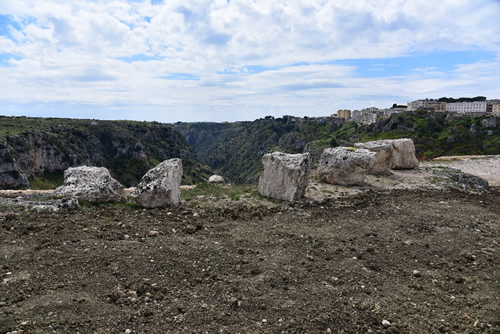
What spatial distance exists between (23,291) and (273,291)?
17.3 ft

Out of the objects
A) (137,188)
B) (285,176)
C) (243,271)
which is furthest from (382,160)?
(243,271)

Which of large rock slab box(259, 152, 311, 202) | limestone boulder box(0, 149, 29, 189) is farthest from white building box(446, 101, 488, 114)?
limestone boulder box(0, 149, 29, 189)

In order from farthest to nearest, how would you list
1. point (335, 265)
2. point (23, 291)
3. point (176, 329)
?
point (335, 265) < point (23, 291) < point (176, 329)

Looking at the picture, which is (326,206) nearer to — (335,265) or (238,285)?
(335,265)

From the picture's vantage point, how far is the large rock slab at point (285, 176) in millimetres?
15766

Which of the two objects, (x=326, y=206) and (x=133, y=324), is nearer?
(x=133, y=324)

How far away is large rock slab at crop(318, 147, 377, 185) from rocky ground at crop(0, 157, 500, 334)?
5615 mm

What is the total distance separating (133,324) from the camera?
19.9 ft

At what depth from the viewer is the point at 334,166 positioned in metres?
19.4

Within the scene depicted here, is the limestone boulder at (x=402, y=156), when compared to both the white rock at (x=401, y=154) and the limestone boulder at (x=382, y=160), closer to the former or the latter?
the white rock at (x=401, y=154)

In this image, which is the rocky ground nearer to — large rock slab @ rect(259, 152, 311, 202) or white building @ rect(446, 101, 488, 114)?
large rock slab @ rect(259, 152, 311, 202)

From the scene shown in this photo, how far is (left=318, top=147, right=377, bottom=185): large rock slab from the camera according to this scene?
1909 centimetres

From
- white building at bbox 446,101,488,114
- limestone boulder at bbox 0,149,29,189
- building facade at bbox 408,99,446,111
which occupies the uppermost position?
building facade at bbox 408,99,446,111

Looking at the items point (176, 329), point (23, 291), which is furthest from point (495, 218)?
point (23, 291)
